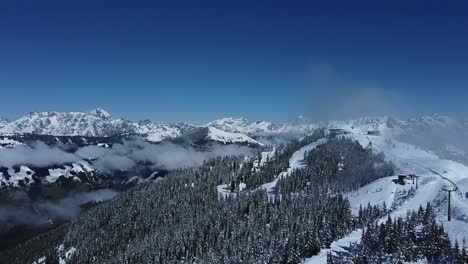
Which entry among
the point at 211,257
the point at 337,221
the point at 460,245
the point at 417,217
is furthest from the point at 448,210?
the point at 211,257

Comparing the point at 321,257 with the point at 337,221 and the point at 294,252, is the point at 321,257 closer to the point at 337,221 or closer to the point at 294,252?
the point at 294,252

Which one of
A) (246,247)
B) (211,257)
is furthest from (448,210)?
(211,257)

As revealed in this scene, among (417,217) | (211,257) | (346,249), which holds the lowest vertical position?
(211,257)

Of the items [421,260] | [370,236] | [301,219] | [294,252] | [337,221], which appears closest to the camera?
[421,260]

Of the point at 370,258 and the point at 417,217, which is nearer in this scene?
the point at 370,258

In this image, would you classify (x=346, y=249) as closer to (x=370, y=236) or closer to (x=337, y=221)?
(x=370, y=236)

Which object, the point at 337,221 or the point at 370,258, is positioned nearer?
the point at 370,258

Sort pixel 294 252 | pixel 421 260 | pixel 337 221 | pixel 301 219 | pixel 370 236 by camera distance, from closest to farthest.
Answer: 1. pixel 421 260
2. pixel 370 236
3. pixel 294 252
4. pixel 337 221
5. pixel 301 219

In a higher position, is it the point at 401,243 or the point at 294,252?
the point at 401,243

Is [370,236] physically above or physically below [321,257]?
above
